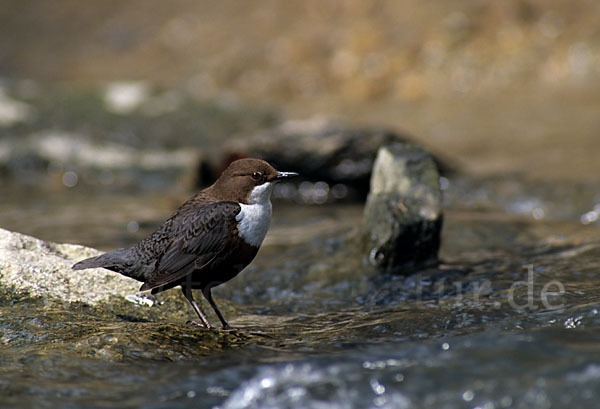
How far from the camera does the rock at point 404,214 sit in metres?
4.64

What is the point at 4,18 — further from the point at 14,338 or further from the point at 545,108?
the point at 14,338

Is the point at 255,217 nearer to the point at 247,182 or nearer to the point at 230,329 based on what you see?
the point at 247,182

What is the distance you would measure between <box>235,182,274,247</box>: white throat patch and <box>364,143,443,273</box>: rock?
4.20 ft

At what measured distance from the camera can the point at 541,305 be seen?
3.58 metres

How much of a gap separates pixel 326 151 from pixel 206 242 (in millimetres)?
4667

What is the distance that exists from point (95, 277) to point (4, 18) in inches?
625

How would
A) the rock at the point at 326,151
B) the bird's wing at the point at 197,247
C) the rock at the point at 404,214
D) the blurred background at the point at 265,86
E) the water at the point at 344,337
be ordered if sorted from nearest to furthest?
the water at the point at 344,337
the bird's wing at the point at 197,247
the rock at the point at 404,214
the rock at the point at 326,151
the blurred background at the point at 265,86

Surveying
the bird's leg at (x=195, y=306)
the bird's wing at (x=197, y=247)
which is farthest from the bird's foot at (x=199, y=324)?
the bird's wing at (x=197, y=247)

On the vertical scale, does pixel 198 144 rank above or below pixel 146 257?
above

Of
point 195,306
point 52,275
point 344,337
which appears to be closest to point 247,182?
point 195,306

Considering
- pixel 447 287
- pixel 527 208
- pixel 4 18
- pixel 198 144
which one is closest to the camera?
pixel 447 287

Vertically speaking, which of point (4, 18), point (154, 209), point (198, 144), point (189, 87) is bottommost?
point (154, 209)

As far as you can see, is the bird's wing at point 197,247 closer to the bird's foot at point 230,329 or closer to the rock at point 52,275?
the bird's foot at point 230,329

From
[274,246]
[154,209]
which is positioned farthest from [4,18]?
[274,246]
